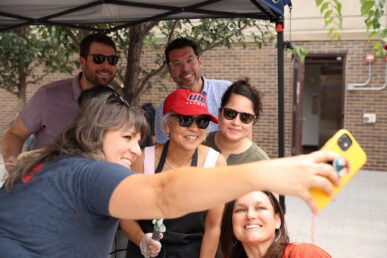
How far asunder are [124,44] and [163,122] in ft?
12.2

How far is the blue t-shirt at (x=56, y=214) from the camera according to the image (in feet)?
4.72

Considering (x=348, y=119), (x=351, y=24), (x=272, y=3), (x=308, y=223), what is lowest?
(x=308, y=223)

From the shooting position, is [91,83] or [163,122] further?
[91,83]

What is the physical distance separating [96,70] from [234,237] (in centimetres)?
173

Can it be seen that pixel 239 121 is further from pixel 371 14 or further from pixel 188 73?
pixel 371 14

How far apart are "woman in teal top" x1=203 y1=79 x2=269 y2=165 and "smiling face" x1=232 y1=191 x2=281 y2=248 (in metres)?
0.65

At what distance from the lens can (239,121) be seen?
9.48 ft

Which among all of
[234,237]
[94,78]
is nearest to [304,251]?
[234,237]

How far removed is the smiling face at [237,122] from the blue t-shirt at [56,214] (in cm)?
144

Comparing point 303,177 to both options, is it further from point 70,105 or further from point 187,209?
point 70,105

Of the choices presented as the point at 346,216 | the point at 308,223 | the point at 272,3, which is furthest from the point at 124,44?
the point at 346,216

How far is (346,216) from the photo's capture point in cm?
778

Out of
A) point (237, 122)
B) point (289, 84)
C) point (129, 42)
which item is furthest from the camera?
point (289, 84)

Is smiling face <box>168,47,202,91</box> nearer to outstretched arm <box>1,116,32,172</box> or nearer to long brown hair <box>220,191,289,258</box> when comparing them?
outstretched arm <box>1,116,32,172</box>
